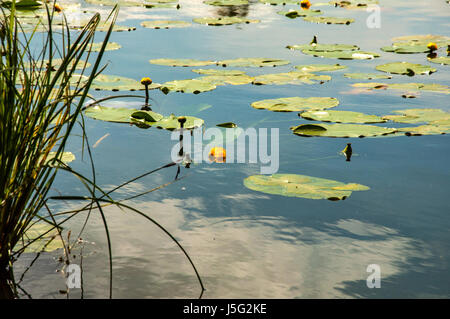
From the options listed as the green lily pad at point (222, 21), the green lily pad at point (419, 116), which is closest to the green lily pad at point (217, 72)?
the green lily pad at point (419, 116)

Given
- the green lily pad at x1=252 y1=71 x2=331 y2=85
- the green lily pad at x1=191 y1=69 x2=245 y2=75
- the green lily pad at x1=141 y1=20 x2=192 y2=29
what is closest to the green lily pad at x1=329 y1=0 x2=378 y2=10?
the green lily pad at x1=141 y1=20 x2=192 y2=29

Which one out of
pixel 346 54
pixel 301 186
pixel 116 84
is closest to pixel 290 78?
pixel 346 54

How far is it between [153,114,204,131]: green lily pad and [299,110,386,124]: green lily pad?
0.66 meters

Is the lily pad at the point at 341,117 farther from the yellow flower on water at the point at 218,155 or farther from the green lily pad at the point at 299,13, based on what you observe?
the green lily pad at the point at 299,13

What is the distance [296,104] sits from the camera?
4098 mm

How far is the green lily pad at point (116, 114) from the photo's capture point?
12.5 feet

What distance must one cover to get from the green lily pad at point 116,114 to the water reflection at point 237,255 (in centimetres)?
117

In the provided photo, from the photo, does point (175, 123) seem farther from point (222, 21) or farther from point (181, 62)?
point (222, 21)

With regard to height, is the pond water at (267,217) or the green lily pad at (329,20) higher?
the green lily pad at (329,20)

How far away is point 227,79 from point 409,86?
1308 millimetres

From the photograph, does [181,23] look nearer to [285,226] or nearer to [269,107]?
[269,107]

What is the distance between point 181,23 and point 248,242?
5007 mm

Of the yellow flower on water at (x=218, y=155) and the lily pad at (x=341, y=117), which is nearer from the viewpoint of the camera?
the yellow flower on water at (x=218, y=155)

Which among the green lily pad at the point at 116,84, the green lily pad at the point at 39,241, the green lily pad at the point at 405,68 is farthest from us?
the green lily pad at the point at 405,68
